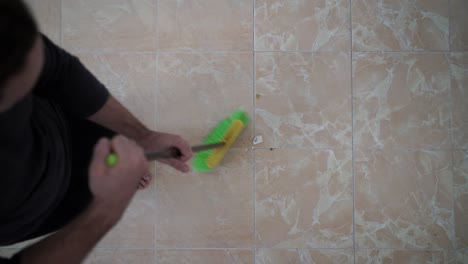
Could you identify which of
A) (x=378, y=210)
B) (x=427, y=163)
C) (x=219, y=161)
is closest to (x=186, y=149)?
(x=219, y=161)

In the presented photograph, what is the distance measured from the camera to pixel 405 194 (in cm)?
122

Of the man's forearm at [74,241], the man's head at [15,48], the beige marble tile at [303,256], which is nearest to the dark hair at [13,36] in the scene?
the man's head at [15,48]

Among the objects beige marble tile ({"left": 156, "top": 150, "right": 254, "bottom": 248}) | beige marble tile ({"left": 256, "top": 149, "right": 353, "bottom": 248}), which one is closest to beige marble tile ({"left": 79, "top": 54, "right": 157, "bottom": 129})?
beige marble tile ({"left": 156, "top": 150, "right": 254, "bottom": 248})

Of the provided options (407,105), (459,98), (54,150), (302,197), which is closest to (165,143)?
(54,150)

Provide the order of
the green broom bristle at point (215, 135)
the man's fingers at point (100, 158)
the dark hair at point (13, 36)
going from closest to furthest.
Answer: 1. the dark hair at point (13, 36)
2. the man's fingers at point (100, 158)
3. the green broom bristle at point (215, 135)

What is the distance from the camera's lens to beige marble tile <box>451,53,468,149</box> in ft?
4.01

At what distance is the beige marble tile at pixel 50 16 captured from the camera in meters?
1.23

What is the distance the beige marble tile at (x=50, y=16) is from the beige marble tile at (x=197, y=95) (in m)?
0.39

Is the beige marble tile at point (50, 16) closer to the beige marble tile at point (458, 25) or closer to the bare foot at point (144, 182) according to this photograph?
the bare foot at point (144, 182)

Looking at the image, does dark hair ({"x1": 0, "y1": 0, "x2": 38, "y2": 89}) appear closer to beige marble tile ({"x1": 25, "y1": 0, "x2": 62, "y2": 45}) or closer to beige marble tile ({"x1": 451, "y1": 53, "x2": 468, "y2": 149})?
beige marble tile ({"x1": 25, "y1": 0, "x2": 62, "y2": 45})

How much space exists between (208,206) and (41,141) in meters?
0.68

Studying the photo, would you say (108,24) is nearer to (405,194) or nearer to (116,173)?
(116,173)

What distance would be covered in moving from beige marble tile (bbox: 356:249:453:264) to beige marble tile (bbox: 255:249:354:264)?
51 millimetres

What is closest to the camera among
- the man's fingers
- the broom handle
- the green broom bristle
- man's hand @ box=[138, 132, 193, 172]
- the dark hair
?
the dark hair
